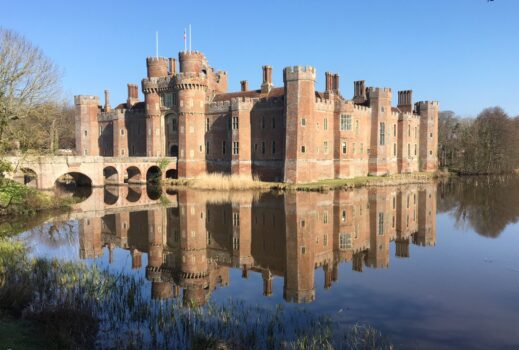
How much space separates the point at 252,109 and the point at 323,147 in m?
7.66

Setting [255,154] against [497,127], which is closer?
[255,154]

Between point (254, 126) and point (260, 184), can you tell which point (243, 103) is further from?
point (260, 184)

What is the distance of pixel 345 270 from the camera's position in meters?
12.6

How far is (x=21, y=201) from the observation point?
70.7ft

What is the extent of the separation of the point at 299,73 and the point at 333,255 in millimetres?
21990

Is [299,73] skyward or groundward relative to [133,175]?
skyward

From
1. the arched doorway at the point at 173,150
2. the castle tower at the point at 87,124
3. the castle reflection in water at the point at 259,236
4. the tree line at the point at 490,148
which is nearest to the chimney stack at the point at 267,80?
the arched doorway at the point at 173,150

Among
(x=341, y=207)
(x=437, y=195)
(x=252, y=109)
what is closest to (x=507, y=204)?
(x=437, y=195)

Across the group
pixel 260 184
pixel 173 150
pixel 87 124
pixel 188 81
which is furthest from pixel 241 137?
pixel 87 124

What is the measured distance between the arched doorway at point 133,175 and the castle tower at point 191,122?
190 inches

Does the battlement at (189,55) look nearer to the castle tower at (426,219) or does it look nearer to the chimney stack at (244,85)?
the chimney stack at (244,85)

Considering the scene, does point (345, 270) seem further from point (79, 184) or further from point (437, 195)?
point (79, 184)

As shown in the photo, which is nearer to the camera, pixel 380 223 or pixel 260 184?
pixel 380 223

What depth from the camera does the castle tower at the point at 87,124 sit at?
157 ft
